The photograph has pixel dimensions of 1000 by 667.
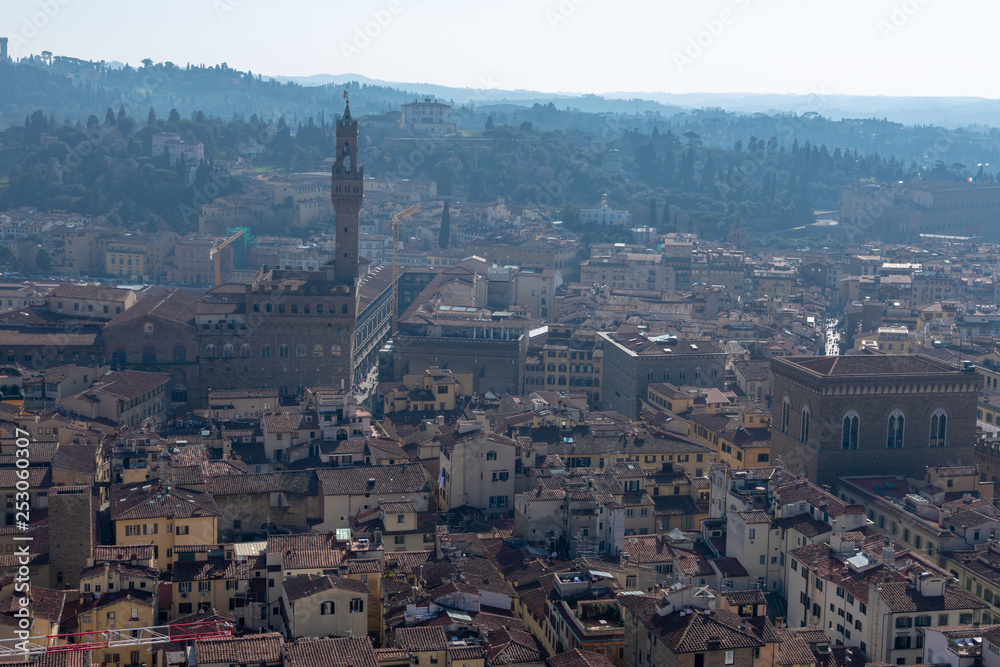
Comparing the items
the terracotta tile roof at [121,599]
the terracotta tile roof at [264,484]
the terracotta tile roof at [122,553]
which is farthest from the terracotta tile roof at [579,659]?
the terracotta tile roof at [264,484]

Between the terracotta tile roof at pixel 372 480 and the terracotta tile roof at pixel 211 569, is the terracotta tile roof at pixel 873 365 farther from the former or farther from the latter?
the terracotta tile roof at pixel 211 569

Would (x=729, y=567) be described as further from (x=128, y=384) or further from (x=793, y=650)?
(x=128, y=384)

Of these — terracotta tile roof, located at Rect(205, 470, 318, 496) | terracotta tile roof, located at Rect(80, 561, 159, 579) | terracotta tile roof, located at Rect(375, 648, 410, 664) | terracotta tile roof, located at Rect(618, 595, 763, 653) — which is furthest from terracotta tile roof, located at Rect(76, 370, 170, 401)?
terracotta tile roof, located at Rect(618, 595, 763, 653)

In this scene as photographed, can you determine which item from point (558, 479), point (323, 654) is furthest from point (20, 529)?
point (558, 479)

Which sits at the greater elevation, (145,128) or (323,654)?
(145,128)

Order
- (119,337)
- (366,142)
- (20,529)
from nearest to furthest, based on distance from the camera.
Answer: (20,529) → (119,337) → (366,142)

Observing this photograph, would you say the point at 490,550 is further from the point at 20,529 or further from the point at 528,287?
the point at 528,287

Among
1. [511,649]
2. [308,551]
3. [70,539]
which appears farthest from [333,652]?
[70,539]
